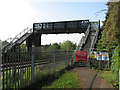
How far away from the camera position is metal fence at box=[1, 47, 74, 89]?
3668 mm

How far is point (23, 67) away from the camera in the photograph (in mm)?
4359

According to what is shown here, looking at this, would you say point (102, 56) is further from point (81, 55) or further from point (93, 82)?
point (93, 82)

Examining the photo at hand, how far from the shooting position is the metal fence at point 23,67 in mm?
3668

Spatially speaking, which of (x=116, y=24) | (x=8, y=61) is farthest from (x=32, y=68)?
(x=116, y=24)

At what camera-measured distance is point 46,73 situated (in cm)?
642

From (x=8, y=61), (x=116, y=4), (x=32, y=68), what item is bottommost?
(x=32, y=68)

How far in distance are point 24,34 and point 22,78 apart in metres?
19.5

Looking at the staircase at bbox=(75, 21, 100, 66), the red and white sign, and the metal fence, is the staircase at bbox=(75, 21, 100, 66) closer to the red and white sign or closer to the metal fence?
the red and white sign

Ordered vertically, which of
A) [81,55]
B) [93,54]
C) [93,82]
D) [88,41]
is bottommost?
[93,82]

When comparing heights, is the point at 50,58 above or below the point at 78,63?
above

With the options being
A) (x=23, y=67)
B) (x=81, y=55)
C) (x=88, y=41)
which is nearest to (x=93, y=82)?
(x=23, y=67)

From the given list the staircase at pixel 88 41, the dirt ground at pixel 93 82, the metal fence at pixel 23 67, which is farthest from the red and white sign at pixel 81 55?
the metal fence at pixel 23 67

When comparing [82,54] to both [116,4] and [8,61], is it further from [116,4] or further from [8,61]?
[8,61]

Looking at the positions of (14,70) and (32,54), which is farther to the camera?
(32,54)
